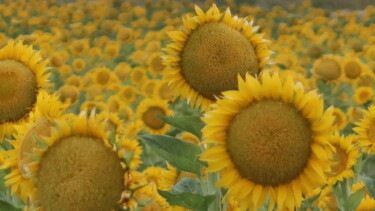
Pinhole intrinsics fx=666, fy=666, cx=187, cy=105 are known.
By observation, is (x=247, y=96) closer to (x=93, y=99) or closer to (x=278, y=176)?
(x=278, y=176)

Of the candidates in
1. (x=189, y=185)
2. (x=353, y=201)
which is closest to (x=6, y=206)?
(x=189, y=185)

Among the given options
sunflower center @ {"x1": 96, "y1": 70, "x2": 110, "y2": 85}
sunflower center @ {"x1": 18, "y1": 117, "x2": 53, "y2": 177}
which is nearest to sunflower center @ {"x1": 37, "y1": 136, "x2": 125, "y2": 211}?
sunflower center @ {"x1": 18, "y1": 117, "x2": 53, "y2": 177}

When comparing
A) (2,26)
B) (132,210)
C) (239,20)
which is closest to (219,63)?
(239,20)

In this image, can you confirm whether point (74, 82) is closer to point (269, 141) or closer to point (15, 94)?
point (15, 94)

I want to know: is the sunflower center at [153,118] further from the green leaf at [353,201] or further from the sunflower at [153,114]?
the green leaf at [353,201]

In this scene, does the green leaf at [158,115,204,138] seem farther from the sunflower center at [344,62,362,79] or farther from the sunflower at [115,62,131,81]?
the sunflower at [115,62,131,81]

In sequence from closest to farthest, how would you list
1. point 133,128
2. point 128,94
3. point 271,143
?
point 271,143
point 133,128
point 128,94
